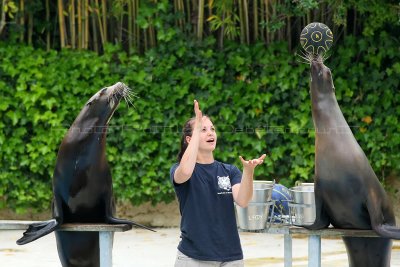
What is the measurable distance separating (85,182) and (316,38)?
1.47m

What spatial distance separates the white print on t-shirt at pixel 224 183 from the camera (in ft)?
14.5

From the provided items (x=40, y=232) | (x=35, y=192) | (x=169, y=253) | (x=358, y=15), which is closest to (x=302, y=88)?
(x=358, y=15)

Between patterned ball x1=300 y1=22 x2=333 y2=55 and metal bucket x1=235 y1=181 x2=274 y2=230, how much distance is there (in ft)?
2.62

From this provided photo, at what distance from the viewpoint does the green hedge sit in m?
8.77

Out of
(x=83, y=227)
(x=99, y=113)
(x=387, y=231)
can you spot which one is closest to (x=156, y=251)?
(x=99, y=113)

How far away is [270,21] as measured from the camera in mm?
8773

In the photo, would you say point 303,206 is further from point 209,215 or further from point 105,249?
point 105,249

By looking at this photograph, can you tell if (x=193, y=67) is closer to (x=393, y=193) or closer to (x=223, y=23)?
(x=223, y=23)

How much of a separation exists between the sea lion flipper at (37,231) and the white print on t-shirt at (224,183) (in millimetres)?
945

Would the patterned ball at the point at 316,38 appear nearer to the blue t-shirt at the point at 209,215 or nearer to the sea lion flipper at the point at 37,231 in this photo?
the blue t-shirt at the point at 209,215

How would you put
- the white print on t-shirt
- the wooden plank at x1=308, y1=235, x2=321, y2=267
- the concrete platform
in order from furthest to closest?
the concrete platform < the wooden plank at x1=308, y1=235, x2=321, y2=267 < the white print on t-shirt

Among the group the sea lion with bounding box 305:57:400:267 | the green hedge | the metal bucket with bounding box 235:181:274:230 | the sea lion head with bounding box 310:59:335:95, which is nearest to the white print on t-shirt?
the metal bucket with bounding box 235:181:274:230

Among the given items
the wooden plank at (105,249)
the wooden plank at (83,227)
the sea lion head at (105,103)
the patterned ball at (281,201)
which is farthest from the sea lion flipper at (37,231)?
the patterned ball at (281,201)

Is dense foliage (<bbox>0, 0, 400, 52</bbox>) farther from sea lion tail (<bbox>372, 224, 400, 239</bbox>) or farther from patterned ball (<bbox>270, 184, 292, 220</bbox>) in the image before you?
sea lion tail (<bbox>372, 224, 400, 239</bbox>)
